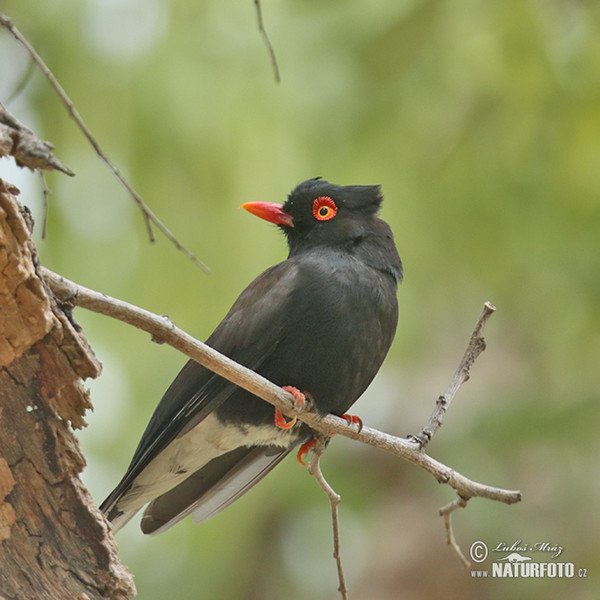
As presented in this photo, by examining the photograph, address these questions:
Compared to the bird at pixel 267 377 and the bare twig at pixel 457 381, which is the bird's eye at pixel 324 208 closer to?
the bird at pixel 267 377

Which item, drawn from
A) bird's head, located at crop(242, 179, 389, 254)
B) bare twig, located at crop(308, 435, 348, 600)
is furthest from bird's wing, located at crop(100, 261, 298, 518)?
bare twig, located at crop(308, 435, 348, 600)

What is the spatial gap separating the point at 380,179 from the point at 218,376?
3.02 meters

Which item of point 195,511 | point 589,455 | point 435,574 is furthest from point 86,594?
point 435,574

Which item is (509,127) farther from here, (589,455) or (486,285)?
(589,455)

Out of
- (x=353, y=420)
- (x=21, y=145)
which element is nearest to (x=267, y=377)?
(x=353, y=420)

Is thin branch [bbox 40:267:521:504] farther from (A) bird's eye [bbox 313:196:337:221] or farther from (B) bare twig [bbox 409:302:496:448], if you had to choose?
(A) bird's eye [bbox 313:196:337:221]

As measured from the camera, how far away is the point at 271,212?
15.8ft

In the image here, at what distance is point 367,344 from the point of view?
4102mm

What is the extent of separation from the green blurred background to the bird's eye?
1.12 metres

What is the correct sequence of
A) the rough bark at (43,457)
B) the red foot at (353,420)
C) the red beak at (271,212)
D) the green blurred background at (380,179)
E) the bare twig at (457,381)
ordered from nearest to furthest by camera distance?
the rough bark at (43,457) < the bare twig at (457,381) < the red foot at (353,420) < the red beak at (271,212) < the green blurred background at (380,179)

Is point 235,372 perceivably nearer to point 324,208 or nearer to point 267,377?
point 267,377

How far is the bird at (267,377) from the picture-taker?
3918mm

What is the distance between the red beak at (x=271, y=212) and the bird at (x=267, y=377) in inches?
11.0

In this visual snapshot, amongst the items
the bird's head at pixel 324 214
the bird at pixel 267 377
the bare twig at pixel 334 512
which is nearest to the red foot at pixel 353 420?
the bird at pixel 267 377
